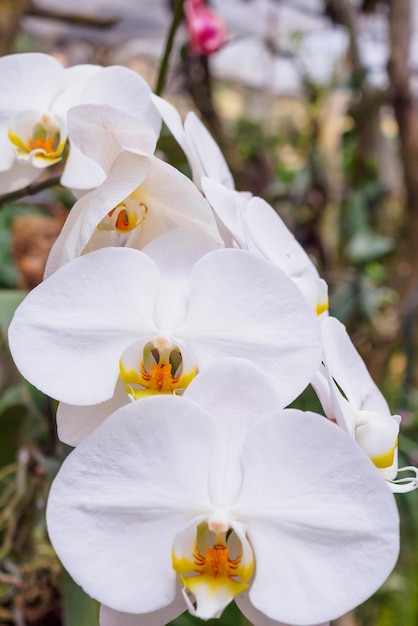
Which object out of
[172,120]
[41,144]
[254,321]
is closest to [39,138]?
[41,144]

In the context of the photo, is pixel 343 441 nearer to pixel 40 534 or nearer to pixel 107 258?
pixel 107 258

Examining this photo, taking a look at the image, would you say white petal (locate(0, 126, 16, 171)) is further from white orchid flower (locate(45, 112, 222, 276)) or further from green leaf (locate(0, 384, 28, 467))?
green leaf (locate(0, 384, 28, 467))

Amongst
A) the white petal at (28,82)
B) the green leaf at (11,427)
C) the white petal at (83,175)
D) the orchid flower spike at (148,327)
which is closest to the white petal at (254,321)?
the orchid flower spike at (148,327)

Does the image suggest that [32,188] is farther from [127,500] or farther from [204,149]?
[127,500]

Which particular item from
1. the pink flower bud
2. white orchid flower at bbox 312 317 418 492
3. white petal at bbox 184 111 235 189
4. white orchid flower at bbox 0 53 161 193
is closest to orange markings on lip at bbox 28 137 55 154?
white orchid flower at bbox 0 53 161 193

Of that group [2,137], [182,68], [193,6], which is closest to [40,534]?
[2,137]

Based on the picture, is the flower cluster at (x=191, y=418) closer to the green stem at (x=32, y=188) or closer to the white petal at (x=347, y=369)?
the white petal at (x=347, y=369)
